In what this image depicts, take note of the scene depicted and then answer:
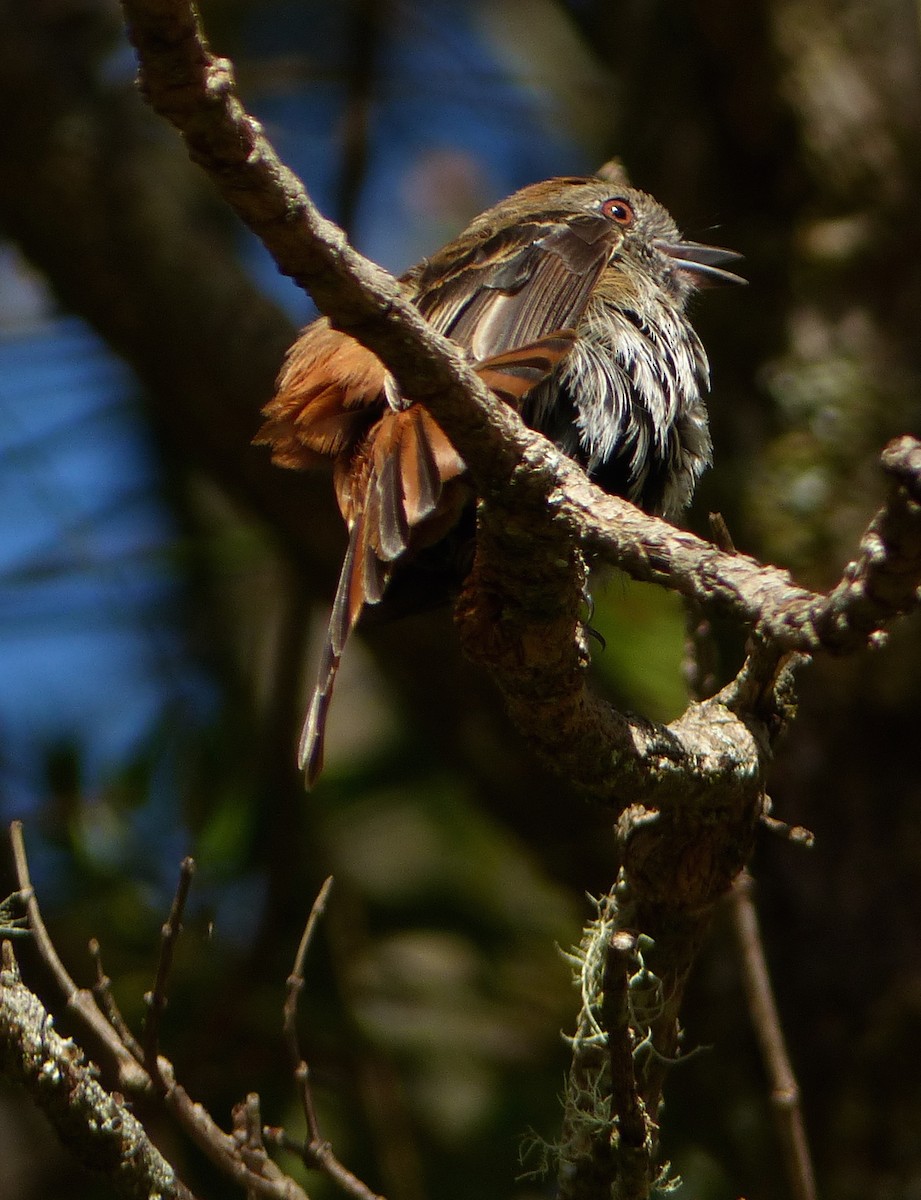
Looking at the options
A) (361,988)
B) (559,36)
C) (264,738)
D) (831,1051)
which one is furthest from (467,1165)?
(559,36)

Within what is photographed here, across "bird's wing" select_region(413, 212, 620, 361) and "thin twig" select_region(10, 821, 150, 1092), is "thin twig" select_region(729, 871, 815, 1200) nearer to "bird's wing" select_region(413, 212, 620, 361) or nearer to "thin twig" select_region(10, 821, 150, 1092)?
"thin twig" select_region(10, 821, 150, 1092)

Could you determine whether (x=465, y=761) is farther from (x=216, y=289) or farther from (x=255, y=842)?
(x=216, y=289)

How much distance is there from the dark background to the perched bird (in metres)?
1.54

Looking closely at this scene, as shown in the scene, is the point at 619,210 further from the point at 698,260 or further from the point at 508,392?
the point at 508,392

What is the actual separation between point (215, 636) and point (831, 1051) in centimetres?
295

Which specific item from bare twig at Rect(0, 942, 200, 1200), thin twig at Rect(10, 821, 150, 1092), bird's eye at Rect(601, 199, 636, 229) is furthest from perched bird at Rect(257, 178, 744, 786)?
bare twig at Rect(0, 942, 200, 1200)

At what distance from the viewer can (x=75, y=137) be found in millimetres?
5188

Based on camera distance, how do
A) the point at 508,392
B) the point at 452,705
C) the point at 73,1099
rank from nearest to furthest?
the point at 73,1099, the point at 508,392, the point at 452,705

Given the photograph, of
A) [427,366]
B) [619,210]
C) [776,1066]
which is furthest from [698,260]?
[427,366]

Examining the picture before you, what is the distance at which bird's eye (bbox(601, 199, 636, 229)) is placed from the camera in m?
3.81

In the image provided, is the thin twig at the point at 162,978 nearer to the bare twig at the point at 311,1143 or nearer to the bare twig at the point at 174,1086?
the bare twig at the point at 174,1086

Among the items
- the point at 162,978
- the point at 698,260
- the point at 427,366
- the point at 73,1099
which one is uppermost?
the point at 698,260

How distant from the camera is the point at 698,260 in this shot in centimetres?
387

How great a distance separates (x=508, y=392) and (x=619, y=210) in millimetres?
1450
